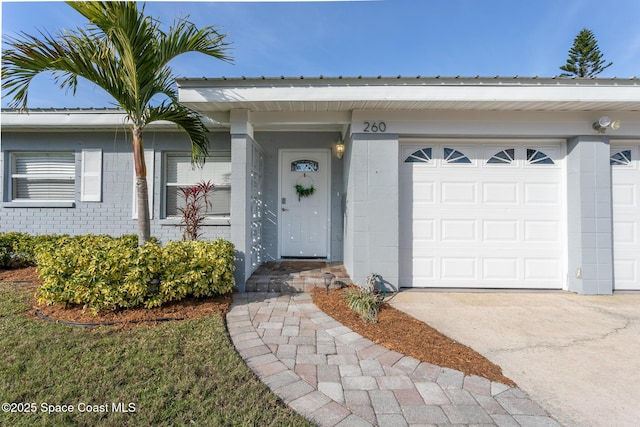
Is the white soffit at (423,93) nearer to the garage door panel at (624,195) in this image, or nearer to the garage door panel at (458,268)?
the garage door panel at (624,195)

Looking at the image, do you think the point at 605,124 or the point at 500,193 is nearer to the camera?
Answer: the point at 605,124

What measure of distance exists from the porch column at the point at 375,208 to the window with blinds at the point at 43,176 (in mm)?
5941

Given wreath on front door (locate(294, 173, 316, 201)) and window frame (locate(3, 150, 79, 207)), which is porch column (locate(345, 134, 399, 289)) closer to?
wreath on front door (locate(294, 173, 316, 201))

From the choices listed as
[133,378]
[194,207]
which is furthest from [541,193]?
[194,207]

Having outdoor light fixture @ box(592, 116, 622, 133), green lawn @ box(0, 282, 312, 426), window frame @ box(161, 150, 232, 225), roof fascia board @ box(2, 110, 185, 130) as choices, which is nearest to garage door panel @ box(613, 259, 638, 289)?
outdoor light fixture @ box(592, 116, 622, 133)

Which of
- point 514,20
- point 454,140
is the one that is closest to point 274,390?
point 454,140

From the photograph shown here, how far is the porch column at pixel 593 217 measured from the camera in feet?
13.5

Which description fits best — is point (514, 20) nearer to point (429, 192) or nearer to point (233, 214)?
point (429, 192)

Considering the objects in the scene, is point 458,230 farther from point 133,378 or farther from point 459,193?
point 133,378

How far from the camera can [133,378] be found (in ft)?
6.63

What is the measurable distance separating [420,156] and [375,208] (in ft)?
3.90

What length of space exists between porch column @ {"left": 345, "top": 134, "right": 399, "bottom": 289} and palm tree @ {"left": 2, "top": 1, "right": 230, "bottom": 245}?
2.47m

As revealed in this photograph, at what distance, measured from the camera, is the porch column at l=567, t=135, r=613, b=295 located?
162 inches

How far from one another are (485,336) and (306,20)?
20.6ft
